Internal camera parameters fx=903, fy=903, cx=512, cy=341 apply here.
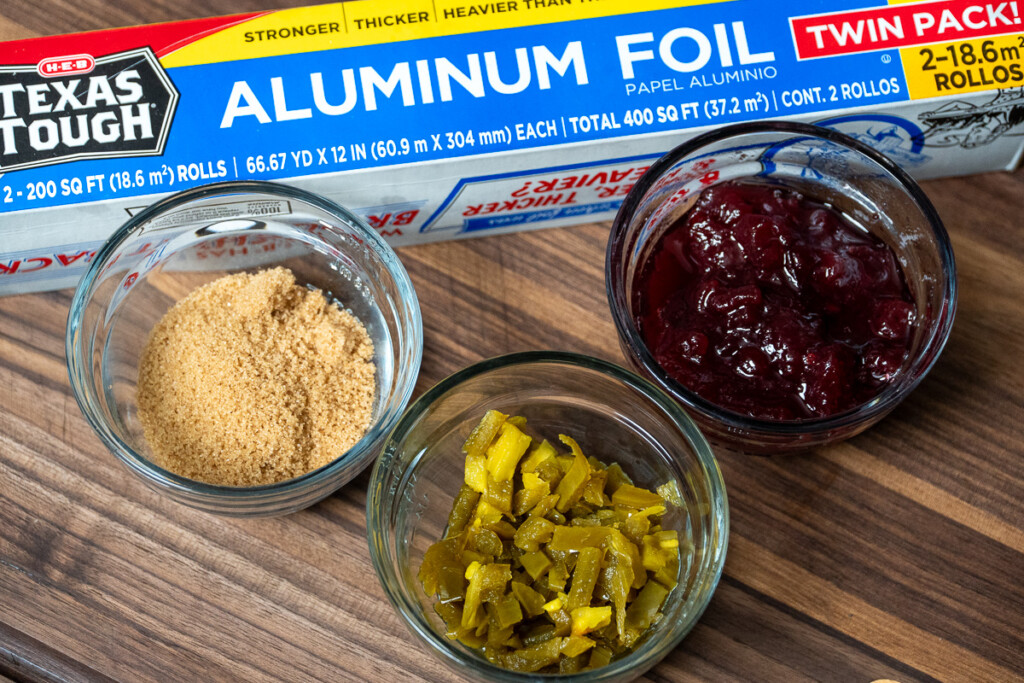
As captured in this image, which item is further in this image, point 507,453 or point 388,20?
point 388,20

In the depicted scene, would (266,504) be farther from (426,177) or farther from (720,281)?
(720,281)

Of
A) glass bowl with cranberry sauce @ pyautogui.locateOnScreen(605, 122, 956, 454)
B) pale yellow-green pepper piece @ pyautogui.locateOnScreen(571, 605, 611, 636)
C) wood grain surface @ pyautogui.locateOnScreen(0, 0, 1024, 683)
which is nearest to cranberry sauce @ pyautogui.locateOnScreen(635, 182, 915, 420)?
glass bowl with cranberry sauce @ pyautogui.locateOnScreen(605, 122, 956, 454)

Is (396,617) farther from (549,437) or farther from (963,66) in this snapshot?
(963,66)

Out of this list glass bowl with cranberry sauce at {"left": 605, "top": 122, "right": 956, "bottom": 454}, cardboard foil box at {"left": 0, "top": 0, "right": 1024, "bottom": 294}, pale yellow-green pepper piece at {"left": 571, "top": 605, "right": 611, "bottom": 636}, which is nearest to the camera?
pale yellow-green pepper piece at {"left": 571, "top": 605, "right": 611, "bottom": 636}

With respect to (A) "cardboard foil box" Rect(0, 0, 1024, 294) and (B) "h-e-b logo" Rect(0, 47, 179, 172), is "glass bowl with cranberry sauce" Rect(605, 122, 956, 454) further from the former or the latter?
(B) "h-e-b logo" Rect(0, 47, 179, 172)

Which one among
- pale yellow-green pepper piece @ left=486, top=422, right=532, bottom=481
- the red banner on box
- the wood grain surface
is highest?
the red banner on box

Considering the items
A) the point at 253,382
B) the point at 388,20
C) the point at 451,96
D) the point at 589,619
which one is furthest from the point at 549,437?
the point at 388,20

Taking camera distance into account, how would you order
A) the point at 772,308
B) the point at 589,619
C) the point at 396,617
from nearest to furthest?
the point at 589,619
the point at 772,308
the point at 396,617
